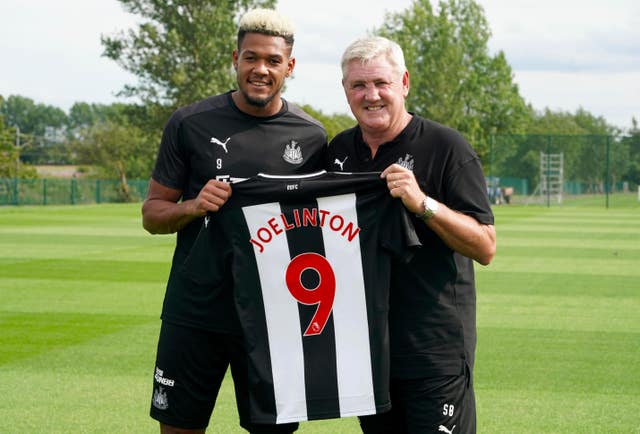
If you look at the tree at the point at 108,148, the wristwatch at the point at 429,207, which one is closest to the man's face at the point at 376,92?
the wristwatch at the point at 429,207

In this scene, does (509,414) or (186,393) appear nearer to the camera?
(186,393)

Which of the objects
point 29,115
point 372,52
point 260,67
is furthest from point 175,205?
point 29,115

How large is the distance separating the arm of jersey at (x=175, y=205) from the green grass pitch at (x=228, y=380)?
7.56ft

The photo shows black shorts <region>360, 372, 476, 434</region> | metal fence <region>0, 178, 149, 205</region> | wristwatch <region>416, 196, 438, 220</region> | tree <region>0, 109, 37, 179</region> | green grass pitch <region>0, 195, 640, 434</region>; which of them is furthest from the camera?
tree <region>0, 109, 37, 179</region>

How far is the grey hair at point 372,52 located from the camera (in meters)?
4.21

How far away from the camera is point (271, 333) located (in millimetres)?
4387

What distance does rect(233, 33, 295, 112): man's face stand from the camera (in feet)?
15.6

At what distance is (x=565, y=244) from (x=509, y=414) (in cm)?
1680

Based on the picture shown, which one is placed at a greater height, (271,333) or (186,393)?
(271,333)

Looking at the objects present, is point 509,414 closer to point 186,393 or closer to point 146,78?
point 186,393

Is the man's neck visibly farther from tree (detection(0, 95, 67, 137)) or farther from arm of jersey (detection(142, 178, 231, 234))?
tree (detection(0, 95, 67, 137))

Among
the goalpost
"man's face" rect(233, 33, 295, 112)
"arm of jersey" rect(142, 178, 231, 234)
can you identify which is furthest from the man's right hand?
the goalpost

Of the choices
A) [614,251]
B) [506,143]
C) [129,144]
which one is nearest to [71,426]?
[614,251]

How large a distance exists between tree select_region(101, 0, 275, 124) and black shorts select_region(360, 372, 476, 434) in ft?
178
